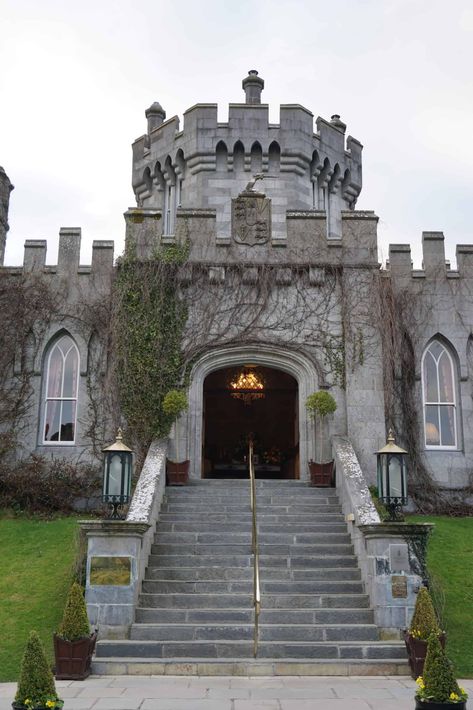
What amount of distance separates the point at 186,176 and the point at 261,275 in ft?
Result: 17.6

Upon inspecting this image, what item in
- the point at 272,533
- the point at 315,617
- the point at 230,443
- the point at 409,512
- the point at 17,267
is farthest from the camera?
the point at 230,443

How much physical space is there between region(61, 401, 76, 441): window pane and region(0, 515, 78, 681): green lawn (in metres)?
2.27

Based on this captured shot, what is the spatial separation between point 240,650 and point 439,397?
8.79 meters

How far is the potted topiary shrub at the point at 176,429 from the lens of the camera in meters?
13.6

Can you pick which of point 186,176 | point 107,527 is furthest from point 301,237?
point 107,527

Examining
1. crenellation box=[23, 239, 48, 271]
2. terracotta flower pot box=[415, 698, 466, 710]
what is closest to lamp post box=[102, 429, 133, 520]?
terracotta flower pot box=[415, 698, 466, 710]

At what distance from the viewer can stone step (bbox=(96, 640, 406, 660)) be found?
29.2ft

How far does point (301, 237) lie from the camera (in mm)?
15383

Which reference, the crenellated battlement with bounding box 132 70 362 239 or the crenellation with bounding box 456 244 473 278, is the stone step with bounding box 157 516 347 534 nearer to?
the crenellation with bounding box 456 244 473 278

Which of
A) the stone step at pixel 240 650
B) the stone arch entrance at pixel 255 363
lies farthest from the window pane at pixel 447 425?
the stone step at pixel 240 650

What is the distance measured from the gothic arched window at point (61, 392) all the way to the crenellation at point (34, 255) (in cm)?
168

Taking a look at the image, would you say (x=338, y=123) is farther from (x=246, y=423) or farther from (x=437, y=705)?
(x=437, y=705)

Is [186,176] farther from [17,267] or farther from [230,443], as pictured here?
[230,443]

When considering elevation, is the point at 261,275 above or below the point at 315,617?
above
